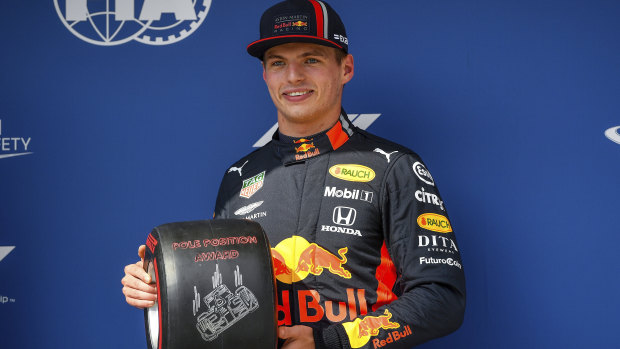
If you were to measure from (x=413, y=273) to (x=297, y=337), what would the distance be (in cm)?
31

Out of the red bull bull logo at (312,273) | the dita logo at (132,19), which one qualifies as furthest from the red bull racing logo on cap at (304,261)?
the dita logo at (132,19)

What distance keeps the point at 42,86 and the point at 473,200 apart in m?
1.46

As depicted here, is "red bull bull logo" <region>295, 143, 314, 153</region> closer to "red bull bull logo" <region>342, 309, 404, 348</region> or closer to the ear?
the ear

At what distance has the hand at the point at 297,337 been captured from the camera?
1.28m

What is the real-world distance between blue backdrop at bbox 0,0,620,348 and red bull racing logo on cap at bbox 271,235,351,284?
56cm

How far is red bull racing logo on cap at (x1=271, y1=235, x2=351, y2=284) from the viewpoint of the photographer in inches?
58.9

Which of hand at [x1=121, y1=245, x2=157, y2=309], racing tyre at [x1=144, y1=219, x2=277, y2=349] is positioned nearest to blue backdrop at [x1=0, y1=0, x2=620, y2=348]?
hand at [x1=121, y1=245, x2=157, y2=309]

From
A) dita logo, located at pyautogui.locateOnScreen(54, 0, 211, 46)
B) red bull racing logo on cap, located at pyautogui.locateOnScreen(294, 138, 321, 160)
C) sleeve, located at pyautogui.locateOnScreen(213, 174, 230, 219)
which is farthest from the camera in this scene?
dita logo, located at pyautogui.locateOnScreen(54, 0, 211, 46)

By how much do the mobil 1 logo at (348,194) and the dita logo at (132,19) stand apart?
837 mm

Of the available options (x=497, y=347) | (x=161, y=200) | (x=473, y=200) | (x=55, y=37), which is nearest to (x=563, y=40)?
(x=473, y=200)

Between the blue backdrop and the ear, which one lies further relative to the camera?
the blue backdrop

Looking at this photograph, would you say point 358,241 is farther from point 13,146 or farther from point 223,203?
point 13,146

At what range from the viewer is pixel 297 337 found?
1.29 m

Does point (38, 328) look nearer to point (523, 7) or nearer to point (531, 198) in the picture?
point (531, 198)
